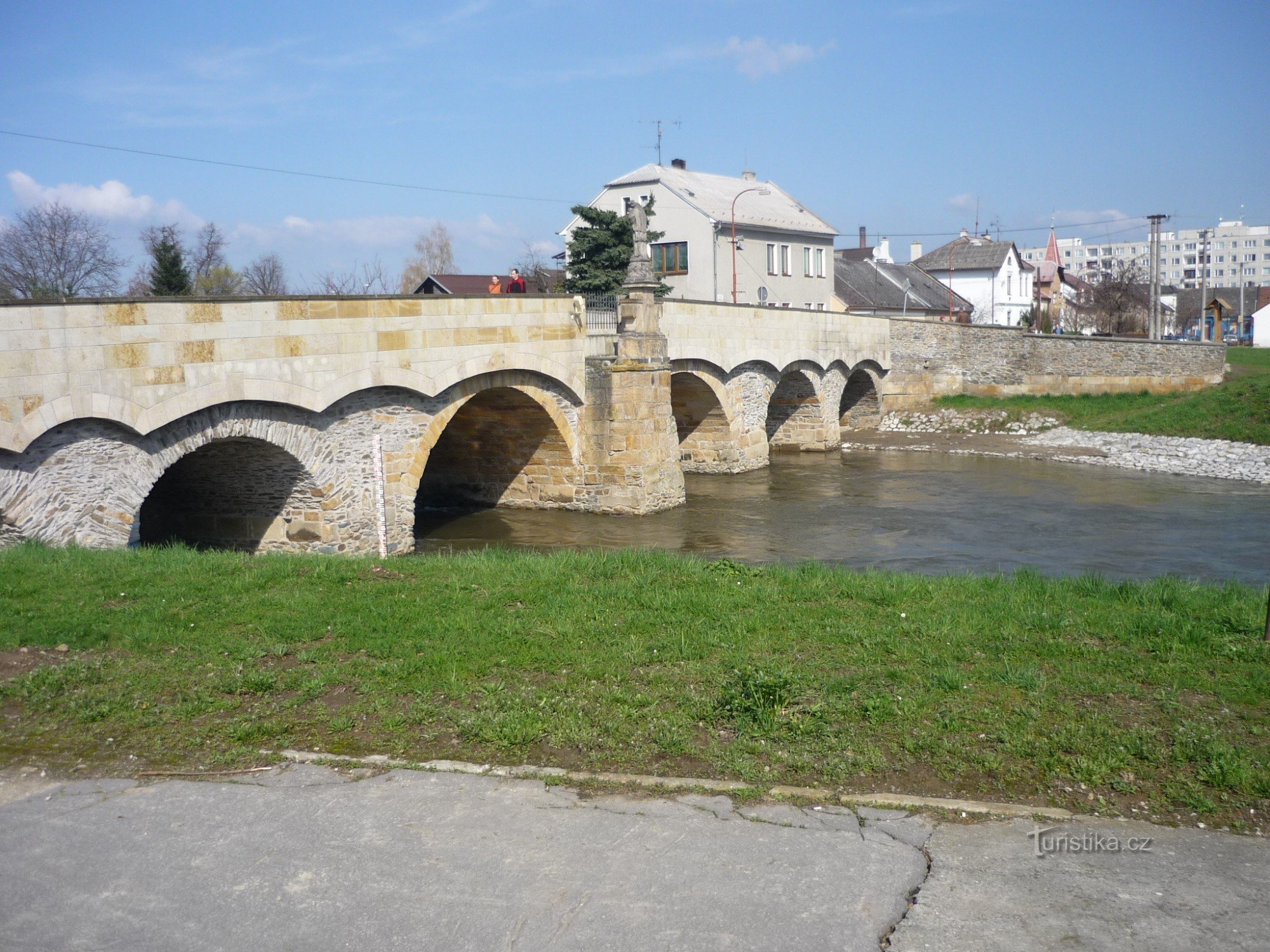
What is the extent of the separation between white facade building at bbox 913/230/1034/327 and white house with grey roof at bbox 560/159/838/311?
59.0ft

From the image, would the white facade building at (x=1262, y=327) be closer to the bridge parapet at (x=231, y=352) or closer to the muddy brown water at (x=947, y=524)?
the muddy brown water at (x=947, y=524)

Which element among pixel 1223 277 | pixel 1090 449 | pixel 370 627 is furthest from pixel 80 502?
pixel 1223 277

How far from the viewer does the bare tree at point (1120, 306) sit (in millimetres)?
57750

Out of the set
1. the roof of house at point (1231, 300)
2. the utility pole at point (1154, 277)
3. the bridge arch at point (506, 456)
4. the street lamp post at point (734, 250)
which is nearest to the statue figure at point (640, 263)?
the bridge arch at point (506, 456)

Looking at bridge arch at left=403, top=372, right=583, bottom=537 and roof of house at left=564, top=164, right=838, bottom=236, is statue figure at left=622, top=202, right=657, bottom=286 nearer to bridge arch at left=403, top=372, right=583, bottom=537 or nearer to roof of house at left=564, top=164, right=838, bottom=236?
bridge arch at left=403, top=372, right=583, bottom=537

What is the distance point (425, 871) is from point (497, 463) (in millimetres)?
16083

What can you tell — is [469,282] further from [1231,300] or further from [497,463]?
[1231,300]

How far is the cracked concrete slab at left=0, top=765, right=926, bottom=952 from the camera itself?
3799mm

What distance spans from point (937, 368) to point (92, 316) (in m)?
29.2

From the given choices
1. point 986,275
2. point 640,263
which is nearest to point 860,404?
point 640,263

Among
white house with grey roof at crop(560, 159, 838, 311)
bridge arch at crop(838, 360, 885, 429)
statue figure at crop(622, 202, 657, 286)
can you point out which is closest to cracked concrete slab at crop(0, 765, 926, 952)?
statue figure at crop(622, 202, 657, 286)

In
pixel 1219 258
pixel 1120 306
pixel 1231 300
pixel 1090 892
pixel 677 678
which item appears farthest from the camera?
pixel 1219 258

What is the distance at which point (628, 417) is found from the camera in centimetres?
1905

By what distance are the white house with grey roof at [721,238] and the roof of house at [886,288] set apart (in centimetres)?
455
